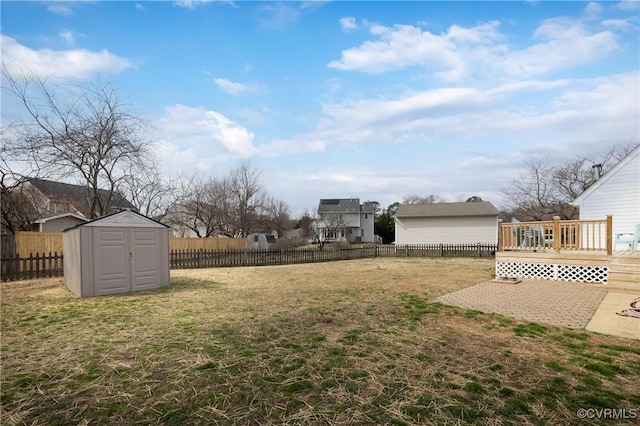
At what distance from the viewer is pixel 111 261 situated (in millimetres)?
8445

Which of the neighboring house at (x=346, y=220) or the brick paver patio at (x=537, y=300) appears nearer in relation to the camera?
the brick paver patio at (x=537, y=300)

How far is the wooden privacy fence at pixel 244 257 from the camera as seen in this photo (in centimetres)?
1101

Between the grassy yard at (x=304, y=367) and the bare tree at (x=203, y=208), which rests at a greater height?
the bare tree at (x=203, y=208)

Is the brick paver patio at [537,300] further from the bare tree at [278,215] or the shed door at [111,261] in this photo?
the bare tree at [278,215]

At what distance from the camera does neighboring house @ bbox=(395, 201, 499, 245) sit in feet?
84.6

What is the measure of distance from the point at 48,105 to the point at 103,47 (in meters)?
5.82

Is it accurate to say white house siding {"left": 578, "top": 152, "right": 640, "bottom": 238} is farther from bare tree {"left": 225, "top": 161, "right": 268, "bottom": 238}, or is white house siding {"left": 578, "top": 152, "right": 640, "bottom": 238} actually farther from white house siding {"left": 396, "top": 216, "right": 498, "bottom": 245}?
bare tree {"left": 225, "top": 161, "right": 268, "bottom": 238}

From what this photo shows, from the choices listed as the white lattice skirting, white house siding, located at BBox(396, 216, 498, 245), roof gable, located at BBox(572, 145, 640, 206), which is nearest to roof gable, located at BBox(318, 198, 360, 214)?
white house siding, located at BBox(396, 216, 498, 245)

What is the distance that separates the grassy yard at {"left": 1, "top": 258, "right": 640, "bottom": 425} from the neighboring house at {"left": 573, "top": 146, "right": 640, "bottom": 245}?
11877 mm

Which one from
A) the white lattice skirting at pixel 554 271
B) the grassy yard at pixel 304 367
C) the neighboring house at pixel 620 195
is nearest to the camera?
the grassy yard at pixel 304 367

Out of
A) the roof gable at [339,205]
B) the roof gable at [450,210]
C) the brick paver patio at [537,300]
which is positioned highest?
the roof gable at [339,205]

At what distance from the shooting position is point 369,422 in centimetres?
250

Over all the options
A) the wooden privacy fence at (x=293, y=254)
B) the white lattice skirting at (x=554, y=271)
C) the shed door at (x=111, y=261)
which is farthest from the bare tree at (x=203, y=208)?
the white lattice skirting at (x=554, y=271)

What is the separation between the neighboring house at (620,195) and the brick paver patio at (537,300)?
20.7ft
